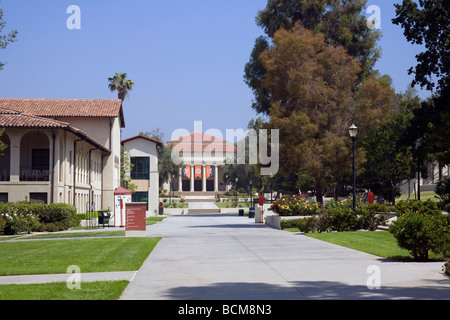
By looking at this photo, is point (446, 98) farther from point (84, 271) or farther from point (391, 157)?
point (84, 271)

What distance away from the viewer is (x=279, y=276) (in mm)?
11828

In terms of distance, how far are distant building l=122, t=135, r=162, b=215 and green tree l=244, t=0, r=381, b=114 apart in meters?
23.7

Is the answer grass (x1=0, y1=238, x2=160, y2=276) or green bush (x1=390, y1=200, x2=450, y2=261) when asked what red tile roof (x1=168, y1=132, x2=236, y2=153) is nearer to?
grass (x1=0, y1=238, x2=160, y2=276)

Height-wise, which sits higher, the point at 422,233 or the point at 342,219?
the point at 422,233

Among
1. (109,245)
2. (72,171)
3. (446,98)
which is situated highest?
Answer: (446,98)

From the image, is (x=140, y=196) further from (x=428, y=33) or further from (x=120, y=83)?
(x=428, y=33)

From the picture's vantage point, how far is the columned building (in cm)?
12744

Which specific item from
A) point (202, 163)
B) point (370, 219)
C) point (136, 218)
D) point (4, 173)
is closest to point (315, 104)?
point (370, 219)

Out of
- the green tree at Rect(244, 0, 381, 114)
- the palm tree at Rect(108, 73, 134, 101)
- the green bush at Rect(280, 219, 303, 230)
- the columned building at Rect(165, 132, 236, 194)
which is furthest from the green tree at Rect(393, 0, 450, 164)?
the columned building at Rect(165, 132, 236, 194)

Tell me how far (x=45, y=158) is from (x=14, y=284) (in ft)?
105

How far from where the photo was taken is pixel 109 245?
20750mm

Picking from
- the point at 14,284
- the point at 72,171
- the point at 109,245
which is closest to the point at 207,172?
the point at 72,171

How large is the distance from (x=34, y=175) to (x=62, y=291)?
1190 inches
